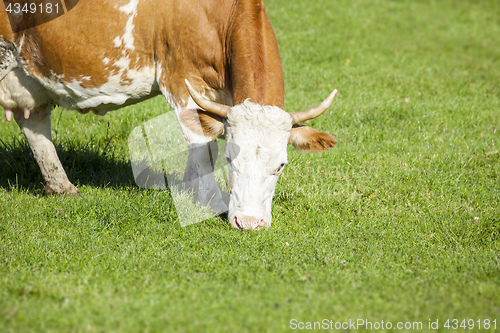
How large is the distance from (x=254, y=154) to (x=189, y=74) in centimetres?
126

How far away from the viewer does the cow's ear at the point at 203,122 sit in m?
5.18

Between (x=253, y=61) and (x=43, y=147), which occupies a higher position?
(x=253, y=61)

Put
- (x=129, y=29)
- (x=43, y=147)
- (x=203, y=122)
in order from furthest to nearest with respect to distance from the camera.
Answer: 1. (x=43, y=147)
2. (x=129, y=29)
3. (x=203, y=122)

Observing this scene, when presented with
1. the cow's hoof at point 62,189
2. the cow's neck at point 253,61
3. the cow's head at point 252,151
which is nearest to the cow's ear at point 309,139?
the cow's head at point 252,151

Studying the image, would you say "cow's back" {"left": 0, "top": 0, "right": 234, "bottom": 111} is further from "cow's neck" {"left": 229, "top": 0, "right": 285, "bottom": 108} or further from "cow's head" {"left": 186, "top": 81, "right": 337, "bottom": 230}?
"cow's head" {"left": 186, "top": 81, "right": 337, "bottom": 230}

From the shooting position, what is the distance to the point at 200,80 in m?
5.50

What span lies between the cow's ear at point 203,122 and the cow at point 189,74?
0.03 feet

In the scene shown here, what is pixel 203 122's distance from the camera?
5.21 meters

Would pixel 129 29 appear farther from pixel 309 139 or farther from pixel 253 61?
pixel 309 139

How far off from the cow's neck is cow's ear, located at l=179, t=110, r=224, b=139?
289 mm

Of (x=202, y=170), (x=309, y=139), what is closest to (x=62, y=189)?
(x=202, y=170)

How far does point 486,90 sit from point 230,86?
23.4 ft

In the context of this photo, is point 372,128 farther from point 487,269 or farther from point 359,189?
point 487,269

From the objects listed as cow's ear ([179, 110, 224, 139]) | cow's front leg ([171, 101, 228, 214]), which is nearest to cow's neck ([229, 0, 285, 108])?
cow's ear ([179, 110, 224, 139])
